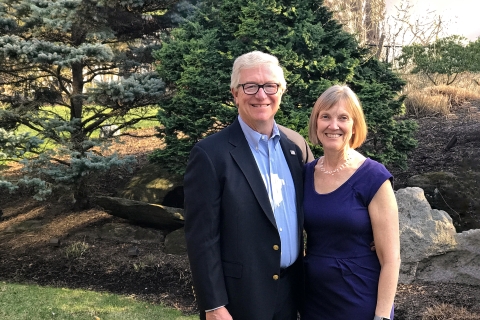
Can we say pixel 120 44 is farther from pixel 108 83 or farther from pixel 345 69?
pixel 345 69

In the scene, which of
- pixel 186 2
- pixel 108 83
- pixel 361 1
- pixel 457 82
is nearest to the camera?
pixel 108 83

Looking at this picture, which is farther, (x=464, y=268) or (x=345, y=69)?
(x=345, y=69)

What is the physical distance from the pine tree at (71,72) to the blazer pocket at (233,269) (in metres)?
4.76

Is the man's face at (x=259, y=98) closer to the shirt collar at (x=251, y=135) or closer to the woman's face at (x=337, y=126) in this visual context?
the shirt collar at (x=251, y=135)

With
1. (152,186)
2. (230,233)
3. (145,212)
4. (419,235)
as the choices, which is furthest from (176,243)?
(230,233)

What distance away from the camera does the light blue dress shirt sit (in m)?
2.56

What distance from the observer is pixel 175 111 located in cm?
695

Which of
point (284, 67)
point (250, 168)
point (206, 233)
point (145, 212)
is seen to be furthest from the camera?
point (145, 212)

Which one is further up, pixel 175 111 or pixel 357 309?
pixel 175 111

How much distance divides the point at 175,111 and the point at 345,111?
4.67 metres

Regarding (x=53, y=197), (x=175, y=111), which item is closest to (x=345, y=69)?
(x=175, y=111)

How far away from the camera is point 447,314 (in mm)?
4344

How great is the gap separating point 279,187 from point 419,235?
127 inches

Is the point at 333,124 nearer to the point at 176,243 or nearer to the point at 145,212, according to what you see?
the point at 176,243
